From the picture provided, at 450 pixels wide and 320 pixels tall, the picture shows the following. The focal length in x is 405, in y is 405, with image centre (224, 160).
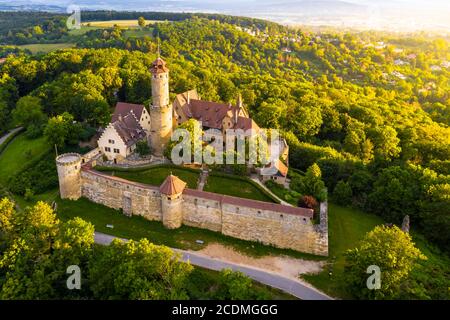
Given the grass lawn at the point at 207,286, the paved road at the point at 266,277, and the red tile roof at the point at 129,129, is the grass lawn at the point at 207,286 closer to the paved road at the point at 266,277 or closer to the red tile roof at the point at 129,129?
the paved road at the point at 266,277

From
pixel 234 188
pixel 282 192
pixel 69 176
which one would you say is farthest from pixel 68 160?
pixel 282 192

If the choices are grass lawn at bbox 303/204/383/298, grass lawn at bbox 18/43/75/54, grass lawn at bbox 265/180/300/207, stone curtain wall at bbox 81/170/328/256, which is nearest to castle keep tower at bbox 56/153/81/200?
stone curtain wall at bbox 81/170/328/256

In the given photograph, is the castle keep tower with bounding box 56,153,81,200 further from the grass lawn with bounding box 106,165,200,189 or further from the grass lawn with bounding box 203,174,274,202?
the grass lawn with bounding box 203,174,274,202

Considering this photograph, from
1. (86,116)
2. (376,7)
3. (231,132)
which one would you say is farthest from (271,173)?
(376,7)

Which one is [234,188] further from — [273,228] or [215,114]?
[215,114]

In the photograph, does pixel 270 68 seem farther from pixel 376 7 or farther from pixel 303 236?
pixel 303 236
